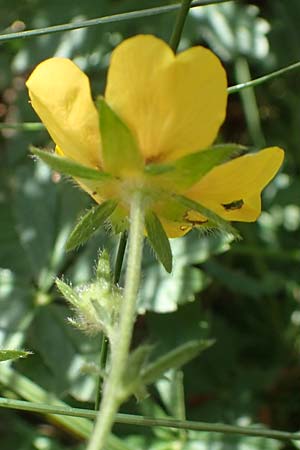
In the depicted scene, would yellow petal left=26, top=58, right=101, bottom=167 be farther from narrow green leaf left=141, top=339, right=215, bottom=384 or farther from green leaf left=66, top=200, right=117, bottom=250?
narrow green leaf left=141, top=339, right=215, bottom=384

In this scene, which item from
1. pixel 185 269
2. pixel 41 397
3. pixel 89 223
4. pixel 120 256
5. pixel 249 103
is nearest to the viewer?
pixel 89 223

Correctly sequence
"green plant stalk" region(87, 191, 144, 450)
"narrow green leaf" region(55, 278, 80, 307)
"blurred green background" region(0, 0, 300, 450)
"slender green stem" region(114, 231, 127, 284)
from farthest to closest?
"blurred green background" region(0, 0, 300, 450), "slender green stem" region(114, 231, 127, 284), "narrow green leaf" region(55, 278, 80, 307), "green plant stalk" region(87, 191, 144, 450)

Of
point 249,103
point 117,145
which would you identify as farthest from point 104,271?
point 249,103

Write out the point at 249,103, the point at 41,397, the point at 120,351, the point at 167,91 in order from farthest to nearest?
the point at 249,103 < the point at 41,397 < the point at 167,91 < the point at 120,351

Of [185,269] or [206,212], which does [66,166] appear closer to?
[206,212]

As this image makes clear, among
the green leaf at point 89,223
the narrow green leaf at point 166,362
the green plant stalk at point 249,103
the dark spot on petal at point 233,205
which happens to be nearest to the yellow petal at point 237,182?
the dark spot on petal at point 233,205

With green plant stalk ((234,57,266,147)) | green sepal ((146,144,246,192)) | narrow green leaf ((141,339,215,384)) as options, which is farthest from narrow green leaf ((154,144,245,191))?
green plant stalk ((234,57,266,147))

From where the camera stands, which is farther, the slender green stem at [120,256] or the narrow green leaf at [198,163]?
the slender green stem at [120,256]

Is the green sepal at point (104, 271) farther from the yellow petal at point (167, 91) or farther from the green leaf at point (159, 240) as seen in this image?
the yellow petal at point (167, 91)
